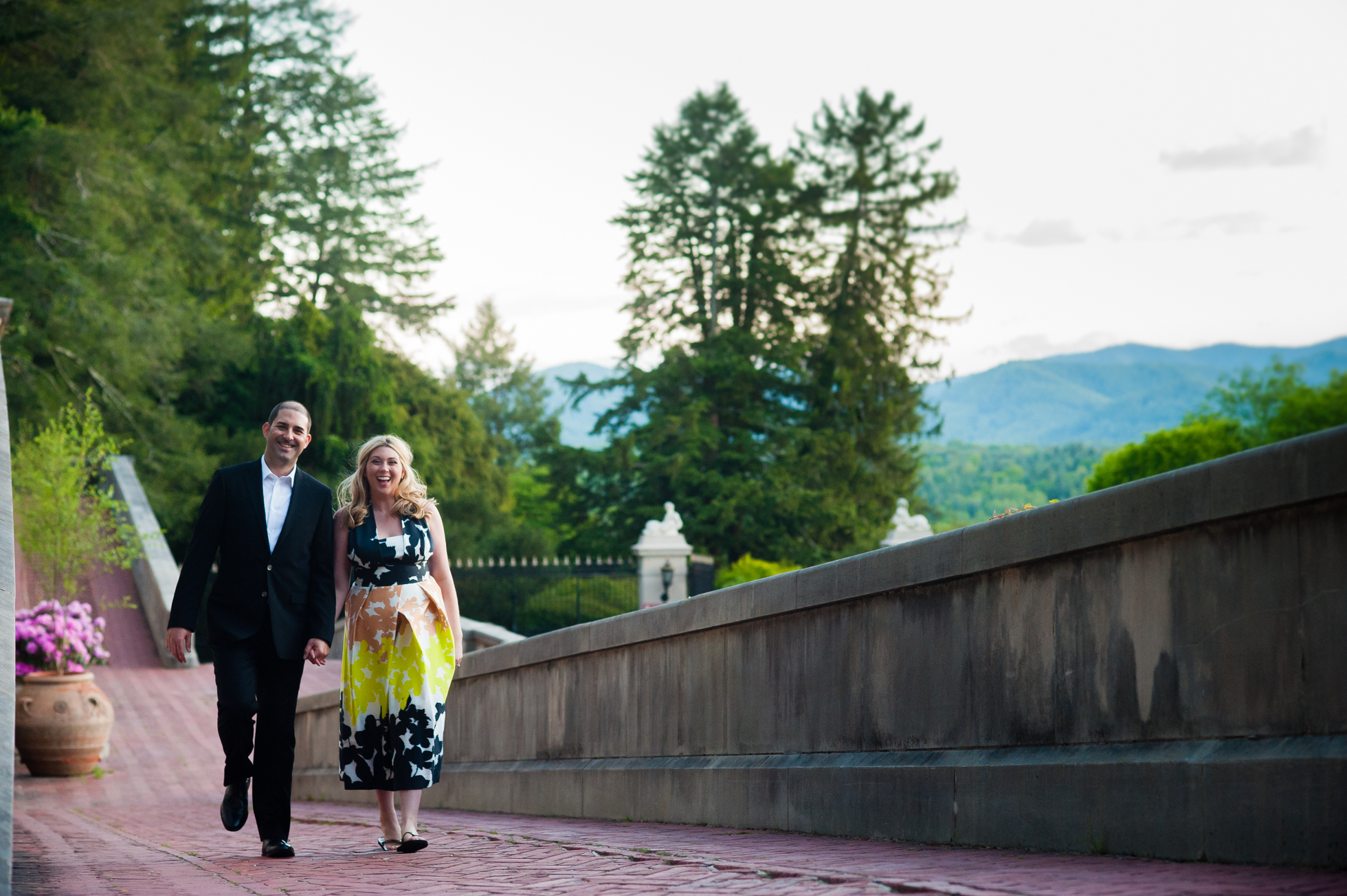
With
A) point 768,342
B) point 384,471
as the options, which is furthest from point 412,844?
point 768,342

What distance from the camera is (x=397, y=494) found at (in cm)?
553

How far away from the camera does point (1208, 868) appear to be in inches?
137

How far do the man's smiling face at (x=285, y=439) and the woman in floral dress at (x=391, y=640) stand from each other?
0.98 feet

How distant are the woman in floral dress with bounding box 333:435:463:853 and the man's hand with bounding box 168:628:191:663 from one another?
0.66 metres

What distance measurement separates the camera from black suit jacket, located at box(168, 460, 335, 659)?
5.27m

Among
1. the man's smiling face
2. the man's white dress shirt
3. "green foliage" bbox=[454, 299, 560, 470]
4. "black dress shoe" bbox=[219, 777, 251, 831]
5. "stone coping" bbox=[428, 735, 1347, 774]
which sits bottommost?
"black dress shoe" bbox=[219, 777, 251, 831]

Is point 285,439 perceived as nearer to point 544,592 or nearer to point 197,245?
point 544,592

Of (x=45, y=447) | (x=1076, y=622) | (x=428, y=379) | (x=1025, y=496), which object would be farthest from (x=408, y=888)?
(x=1025, y=496)

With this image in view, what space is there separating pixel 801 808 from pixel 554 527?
3653 centimetres

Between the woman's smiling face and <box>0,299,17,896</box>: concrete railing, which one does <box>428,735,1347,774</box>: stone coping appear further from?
<box>0,299,17,896</box>: concrete railing

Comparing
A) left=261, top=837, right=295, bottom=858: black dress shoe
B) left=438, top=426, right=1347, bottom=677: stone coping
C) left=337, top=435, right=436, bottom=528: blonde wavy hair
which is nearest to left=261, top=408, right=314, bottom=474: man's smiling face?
left=337, top=435, right=436, bottom=528: blonde wavy hair

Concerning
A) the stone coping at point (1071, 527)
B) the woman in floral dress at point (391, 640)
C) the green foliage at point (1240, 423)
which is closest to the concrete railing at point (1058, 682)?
the stone coping at point (1071, 527)

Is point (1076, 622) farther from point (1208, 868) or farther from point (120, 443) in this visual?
point (120, 443)

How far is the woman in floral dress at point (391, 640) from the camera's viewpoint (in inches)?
211
